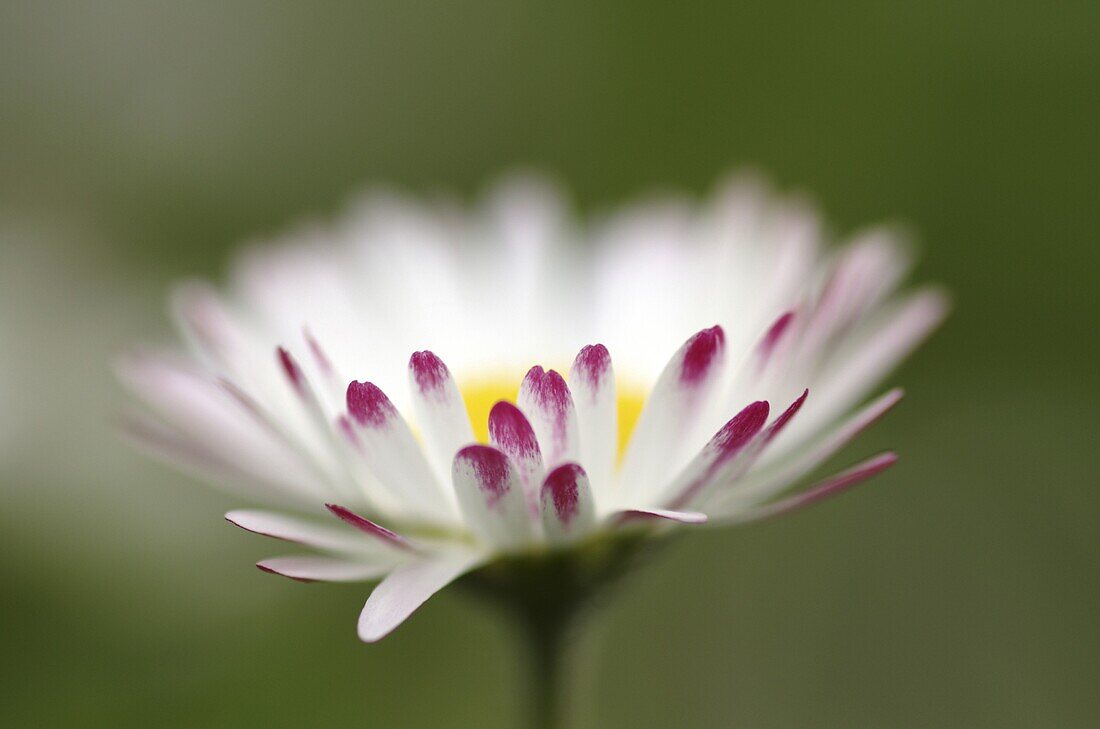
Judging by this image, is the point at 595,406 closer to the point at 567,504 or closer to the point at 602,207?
the point at 567,504

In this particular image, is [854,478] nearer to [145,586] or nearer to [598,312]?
[598,312]

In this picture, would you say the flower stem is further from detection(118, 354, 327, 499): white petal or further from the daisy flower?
detection(118, 354, 327, 499): white petal

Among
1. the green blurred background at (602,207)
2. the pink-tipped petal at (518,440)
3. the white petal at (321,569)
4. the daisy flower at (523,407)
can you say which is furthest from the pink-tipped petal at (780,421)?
the green blurred background at (602,207)

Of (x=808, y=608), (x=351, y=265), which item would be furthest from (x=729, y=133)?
(x=351, y=265)

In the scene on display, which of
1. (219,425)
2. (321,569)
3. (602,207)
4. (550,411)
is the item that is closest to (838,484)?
(550,411)

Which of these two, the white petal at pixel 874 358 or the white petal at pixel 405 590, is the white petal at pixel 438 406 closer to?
the white petal at pixel 405 590

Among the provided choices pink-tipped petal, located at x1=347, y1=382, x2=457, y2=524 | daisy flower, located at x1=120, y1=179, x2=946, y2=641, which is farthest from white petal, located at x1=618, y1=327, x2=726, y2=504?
pink-tipped petal, located at x1=347, y1=382, x2=457, y2=524
